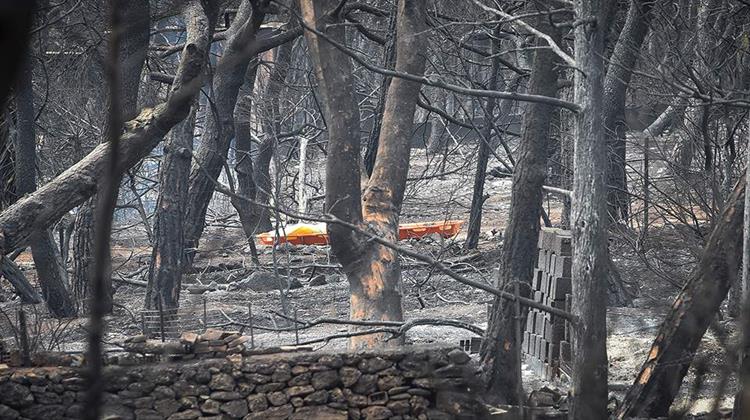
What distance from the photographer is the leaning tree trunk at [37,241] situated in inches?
511

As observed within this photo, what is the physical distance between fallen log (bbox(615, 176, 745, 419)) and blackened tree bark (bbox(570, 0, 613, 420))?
0.64 meters

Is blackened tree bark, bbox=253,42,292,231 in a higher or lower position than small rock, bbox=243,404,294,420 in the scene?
higher

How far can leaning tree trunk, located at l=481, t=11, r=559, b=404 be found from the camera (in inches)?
367

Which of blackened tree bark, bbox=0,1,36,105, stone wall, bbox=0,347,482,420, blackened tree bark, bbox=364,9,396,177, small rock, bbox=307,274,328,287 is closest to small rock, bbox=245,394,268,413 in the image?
stone wall, bbox=0,347,482,420

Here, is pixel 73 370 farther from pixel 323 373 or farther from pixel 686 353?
pixel 686 353

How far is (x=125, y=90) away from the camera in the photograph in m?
12.4

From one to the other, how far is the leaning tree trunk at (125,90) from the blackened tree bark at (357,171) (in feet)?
5.59

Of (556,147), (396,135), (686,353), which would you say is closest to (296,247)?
(556,147)

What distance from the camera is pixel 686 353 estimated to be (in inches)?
300

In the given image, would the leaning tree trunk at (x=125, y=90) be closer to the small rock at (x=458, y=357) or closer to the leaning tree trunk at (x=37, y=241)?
the leaning tree trunk at (x=37, y=241)

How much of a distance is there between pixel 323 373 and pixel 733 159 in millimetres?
4432

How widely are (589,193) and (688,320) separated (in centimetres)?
122

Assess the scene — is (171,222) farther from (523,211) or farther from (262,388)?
(523,211)

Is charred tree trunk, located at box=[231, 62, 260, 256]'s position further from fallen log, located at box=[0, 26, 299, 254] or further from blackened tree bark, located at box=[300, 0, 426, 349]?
fallen log, located at box=[0, 26, 299, 254]
